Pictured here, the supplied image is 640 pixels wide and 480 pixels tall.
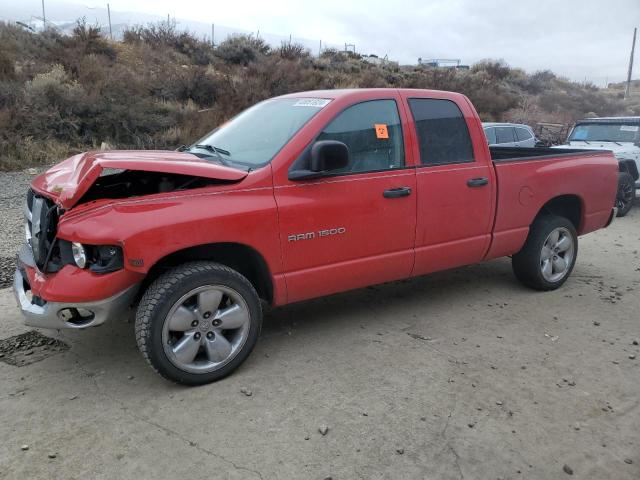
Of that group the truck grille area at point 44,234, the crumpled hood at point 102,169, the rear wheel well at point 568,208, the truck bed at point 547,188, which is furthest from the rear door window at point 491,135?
the truck grille area at point 44,234

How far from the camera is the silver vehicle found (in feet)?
40.2

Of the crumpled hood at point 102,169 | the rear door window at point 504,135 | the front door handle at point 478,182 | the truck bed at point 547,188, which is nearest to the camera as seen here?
the crumpled hood at point 102,169

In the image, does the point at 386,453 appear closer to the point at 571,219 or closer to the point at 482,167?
the point at 482,167

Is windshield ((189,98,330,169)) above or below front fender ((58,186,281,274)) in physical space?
above

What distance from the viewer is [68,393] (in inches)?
136

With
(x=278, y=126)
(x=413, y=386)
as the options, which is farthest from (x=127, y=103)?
(x=413, y=386)

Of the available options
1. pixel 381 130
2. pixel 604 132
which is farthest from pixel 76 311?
pixel 604 132

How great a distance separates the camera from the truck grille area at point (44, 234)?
134 inches

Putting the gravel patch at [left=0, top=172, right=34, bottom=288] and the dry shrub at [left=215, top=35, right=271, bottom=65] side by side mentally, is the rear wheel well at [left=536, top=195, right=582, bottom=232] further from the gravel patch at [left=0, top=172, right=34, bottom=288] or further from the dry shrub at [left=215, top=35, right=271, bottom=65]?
the dry shrub at [left=215, top=35, right=271, bottom=65]

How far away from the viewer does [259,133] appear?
4.28 metres

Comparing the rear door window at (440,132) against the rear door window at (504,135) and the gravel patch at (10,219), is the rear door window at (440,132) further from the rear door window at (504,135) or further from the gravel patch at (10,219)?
the rear door window at (504,135)

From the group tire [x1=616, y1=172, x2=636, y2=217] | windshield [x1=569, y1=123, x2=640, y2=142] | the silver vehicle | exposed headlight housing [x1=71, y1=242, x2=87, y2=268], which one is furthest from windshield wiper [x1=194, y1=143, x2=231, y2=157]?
windshield [x1=569, y1=123, x2=640, y2=142]

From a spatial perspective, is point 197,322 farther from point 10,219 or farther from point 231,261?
point 10,219

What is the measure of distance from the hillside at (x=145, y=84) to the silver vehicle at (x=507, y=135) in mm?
6954
